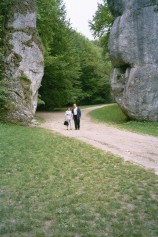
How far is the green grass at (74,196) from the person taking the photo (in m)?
5.24

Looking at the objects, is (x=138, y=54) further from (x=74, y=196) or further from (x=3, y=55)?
(x=74, y=196)

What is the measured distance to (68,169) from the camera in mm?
9320

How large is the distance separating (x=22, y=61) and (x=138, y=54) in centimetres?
931

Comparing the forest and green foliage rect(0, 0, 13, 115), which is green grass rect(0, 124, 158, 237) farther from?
the forest

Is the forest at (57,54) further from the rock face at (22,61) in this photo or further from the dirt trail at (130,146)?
the dirt trail at (130,146)

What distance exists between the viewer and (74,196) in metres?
6.87

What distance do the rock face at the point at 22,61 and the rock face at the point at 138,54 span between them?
6.77 metres

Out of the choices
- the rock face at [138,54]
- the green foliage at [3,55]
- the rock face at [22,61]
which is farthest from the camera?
the rock face at [138,54]

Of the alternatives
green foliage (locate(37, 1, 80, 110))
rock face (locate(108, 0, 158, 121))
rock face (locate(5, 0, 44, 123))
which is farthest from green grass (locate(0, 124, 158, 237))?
green foliage (locate(37, 1, 80, 110))

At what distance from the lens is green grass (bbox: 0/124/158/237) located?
17.2 feet

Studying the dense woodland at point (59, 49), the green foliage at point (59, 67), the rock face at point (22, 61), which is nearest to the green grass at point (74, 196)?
the rock face at point (22, 61)

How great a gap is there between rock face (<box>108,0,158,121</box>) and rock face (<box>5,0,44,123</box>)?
6.77 m

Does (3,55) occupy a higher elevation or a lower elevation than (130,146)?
higher

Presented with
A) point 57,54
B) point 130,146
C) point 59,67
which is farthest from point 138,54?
point 57,54
